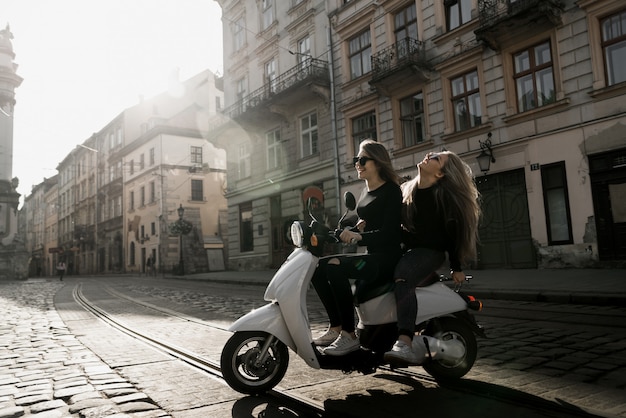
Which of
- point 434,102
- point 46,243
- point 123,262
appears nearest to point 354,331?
point 434,102

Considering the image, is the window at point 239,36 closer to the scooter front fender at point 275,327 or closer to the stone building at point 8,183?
the stone building at point 8,183

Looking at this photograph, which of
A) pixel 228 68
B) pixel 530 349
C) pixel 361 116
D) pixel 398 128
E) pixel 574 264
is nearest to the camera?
pixel 530 349

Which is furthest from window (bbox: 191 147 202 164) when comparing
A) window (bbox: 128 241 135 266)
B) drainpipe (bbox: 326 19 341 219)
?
drainpipe (bbox: 326 19 341 219)

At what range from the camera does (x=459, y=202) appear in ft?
11.0

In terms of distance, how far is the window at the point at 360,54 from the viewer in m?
18.9

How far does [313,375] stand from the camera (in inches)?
147

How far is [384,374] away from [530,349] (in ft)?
5.02

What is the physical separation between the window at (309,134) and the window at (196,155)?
1789 cm

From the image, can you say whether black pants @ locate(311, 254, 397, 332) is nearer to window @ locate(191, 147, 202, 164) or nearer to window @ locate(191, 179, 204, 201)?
window @ locate(191, 179, 204, 201)

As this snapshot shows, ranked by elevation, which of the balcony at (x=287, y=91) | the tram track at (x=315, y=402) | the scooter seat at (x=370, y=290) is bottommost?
the tram track at (x=315, y=402)

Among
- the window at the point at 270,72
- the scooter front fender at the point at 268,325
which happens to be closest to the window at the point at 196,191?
the window at the point at 270,72

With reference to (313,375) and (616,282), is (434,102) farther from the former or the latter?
(313,375)

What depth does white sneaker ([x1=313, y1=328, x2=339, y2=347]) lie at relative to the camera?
129 inches

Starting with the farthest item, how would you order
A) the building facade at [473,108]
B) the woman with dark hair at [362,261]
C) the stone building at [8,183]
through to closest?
the stone building at [8,183], the building facade at [473,108], the woman with dark hair at [362,261]
